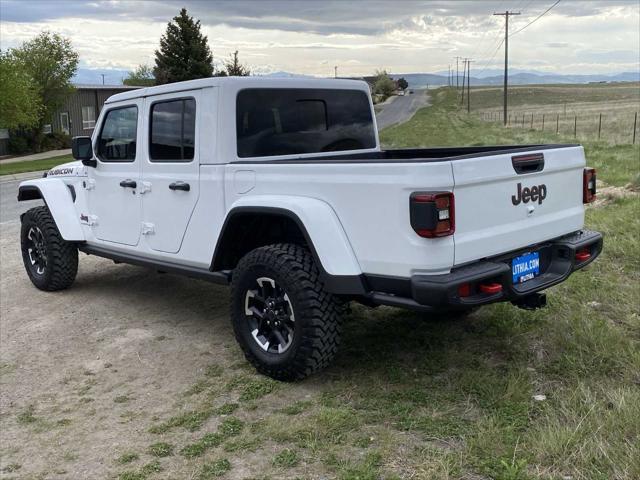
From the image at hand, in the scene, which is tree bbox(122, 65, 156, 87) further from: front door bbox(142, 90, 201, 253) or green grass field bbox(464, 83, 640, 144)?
front door bbox(142, 90, 201, 253)

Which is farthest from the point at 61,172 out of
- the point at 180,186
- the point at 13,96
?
the point at 13,96

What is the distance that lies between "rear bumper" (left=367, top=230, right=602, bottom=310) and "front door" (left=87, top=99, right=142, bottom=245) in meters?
2.53

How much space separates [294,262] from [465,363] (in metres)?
1.35

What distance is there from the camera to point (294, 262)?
3965 millimetres

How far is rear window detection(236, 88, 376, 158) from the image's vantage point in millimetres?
4637

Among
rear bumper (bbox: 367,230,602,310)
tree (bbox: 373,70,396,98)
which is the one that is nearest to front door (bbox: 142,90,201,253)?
rear bumper (bbox: 367,230,602,310)

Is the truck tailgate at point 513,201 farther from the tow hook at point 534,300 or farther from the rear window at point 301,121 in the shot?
the rear window at point 301,121

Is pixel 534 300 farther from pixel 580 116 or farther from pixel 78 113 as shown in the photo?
pixel 78 113

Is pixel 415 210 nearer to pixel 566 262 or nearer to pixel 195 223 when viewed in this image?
pixel 566 262

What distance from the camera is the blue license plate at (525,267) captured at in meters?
3.88

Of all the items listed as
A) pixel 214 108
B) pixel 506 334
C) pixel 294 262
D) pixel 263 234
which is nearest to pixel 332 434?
pixel 294 262

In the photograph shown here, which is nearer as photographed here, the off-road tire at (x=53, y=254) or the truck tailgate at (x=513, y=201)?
the truck tailgate at (x=513, y=201)

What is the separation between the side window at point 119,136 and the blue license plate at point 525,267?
124 inches

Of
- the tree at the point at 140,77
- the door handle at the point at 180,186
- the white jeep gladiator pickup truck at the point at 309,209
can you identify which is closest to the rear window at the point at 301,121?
the white jeep gladiator pickup truck at the point at 309,209
